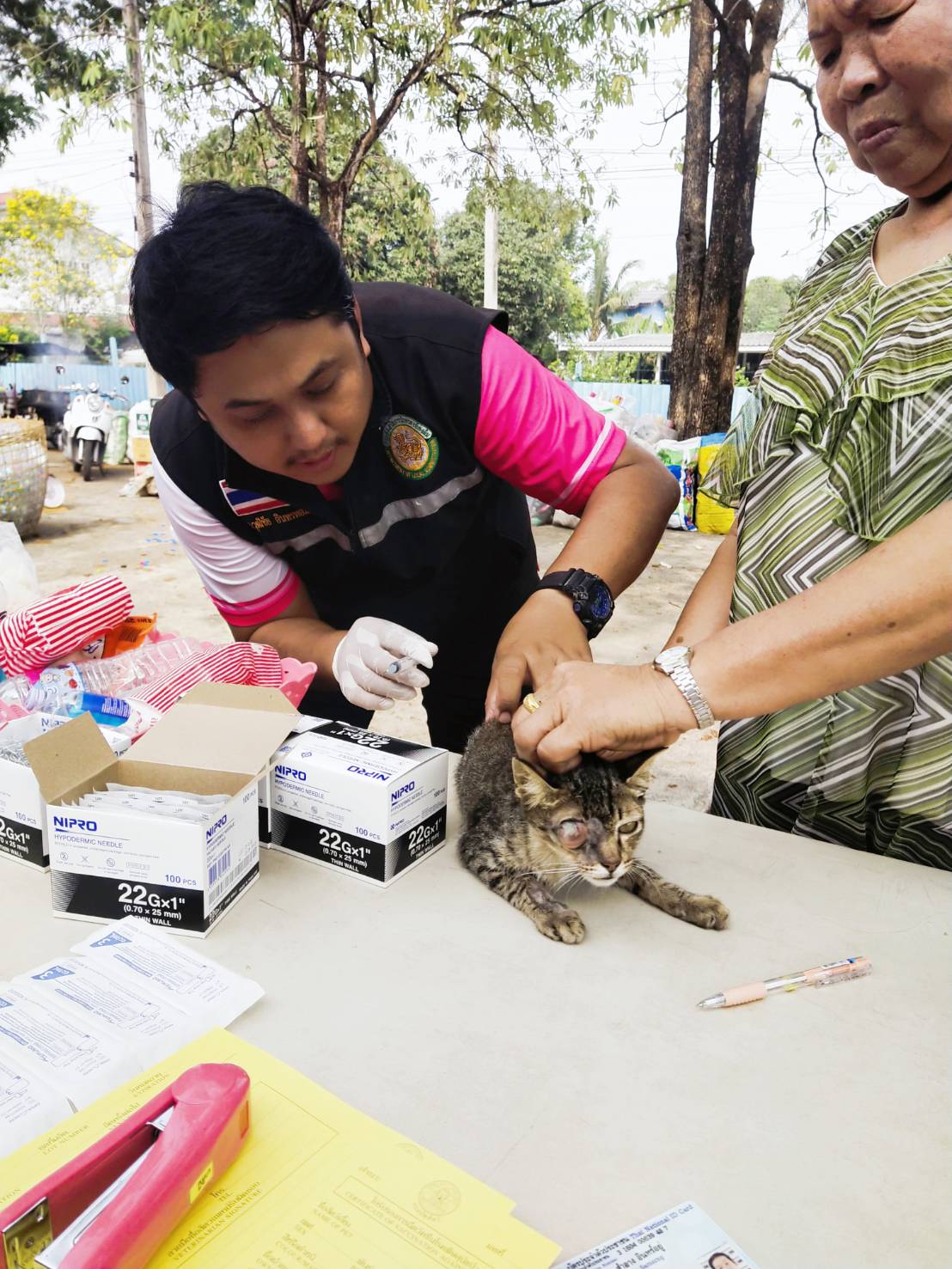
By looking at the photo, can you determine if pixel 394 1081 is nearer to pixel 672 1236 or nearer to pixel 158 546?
pixel 672 1236

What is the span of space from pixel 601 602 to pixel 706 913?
0.61m

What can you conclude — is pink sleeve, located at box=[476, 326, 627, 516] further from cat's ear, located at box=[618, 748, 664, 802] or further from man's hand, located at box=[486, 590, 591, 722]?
cat's ear, located at box=[618, 748, 664, 802]

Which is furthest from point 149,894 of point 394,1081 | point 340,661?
point 340,661

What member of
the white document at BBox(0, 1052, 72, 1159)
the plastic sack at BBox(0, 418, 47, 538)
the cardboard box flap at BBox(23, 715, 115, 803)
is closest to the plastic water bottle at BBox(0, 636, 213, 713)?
the cardboard box flap at BBox(23, 715, 115, 803)

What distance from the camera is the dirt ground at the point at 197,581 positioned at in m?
4.05

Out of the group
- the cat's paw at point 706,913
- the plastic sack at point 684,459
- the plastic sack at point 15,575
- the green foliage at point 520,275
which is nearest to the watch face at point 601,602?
the cat's paw at point 706,913

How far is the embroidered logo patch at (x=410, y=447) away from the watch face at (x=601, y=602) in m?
0.42

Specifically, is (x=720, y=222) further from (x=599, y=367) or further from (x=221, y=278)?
(x=599, y=367)

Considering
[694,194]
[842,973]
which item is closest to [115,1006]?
[842,973]

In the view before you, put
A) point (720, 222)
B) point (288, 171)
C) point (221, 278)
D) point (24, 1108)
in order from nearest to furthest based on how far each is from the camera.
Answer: point (24, 1108) < point (221, 278) < point (720, 222) < point (288, 171)

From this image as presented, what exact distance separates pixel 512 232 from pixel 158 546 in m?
16.6

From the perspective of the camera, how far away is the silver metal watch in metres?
1.19

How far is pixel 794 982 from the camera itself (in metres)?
1.09

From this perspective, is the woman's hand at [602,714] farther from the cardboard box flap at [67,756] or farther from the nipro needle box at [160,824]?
the cardboard box flap at [67,756]
